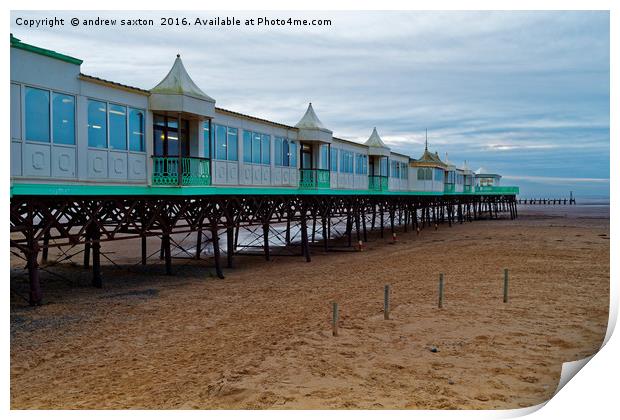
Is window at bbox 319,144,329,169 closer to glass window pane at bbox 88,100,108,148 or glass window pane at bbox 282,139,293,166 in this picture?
glass window pane at bbox 282,139,293,166

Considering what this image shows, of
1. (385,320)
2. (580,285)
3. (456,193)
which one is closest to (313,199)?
(580,285)

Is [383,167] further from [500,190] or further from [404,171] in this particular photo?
[500,190]

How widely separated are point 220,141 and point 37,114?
288 inches

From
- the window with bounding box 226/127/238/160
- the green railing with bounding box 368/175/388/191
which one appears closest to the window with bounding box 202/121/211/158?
the window with bounding box 226/127/238/160

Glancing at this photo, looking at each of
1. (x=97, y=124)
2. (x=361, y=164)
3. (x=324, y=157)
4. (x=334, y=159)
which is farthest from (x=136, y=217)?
(x=361, y=164)

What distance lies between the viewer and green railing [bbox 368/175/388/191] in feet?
104

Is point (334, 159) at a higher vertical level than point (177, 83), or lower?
lower

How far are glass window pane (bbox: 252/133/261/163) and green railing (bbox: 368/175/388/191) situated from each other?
1176 cm

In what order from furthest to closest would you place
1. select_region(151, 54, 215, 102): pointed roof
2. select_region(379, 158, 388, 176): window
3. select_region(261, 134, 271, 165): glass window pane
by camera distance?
select_region(379, 158, 388, 176): window, select_region(261, 134, 271, 165): glass window pane, select_region(151, 54, 215, 102): pointed roof

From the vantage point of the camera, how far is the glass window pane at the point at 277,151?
21891 mm

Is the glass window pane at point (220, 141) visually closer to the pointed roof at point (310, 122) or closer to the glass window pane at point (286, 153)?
the glass window pane at point (286, 153)

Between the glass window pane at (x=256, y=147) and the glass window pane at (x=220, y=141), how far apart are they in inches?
70.4

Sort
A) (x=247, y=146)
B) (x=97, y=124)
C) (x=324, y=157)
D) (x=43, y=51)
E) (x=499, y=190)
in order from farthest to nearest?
A: 1. (x=499, y=190)
2. (x=324, y=157)
3. (x=247, y=146)
4. (x=97, y=124)
5. (x=43, y=51)

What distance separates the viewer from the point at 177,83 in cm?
1591
